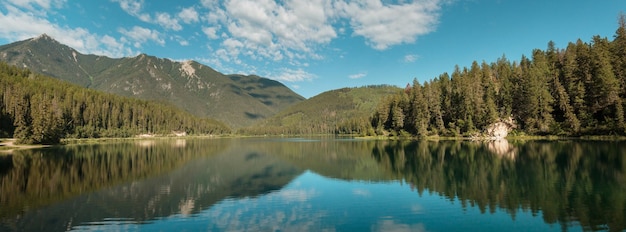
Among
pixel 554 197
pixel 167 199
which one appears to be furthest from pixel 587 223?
pixel 167 199

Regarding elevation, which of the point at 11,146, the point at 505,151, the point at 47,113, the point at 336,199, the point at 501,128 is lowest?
the point at 336,199

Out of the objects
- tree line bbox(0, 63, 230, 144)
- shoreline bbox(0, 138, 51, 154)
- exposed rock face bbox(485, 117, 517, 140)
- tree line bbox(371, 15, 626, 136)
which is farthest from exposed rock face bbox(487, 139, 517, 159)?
tree line bbox(0, 63, 230, 144)

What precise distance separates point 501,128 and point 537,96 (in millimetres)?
13426

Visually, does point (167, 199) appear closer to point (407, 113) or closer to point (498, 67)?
point (407, 113)

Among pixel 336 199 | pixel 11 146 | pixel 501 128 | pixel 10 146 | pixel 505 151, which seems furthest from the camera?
pixel 501 128

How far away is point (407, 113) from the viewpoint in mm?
145625

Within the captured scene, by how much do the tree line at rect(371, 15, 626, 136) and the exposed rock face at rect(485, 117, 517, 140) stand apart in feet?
4.32

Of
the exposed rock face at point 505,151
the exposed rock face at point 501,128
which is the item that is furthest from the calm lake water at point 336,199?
the exposed rock face at point 501,128

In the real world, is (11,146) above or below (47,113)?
below

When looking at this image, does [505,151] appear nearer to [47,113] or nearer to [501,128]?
[501,128]

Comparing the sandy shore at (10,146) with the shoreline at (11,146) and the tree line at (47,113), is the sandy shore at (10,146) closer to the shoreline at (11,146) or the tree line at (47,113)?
the shoreline at (11,146)

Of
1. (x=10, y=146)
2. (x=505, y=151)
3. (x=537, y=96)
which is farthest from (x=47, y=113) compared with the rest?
(x=537, y=96)

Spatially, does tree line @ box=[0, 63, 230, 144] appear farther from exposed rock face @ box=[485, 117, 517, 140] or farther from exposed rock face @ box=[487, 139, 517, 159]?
exposed rock face @ box=[485, 117, 517, 140]

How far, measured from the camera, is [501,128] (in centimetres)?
10356
